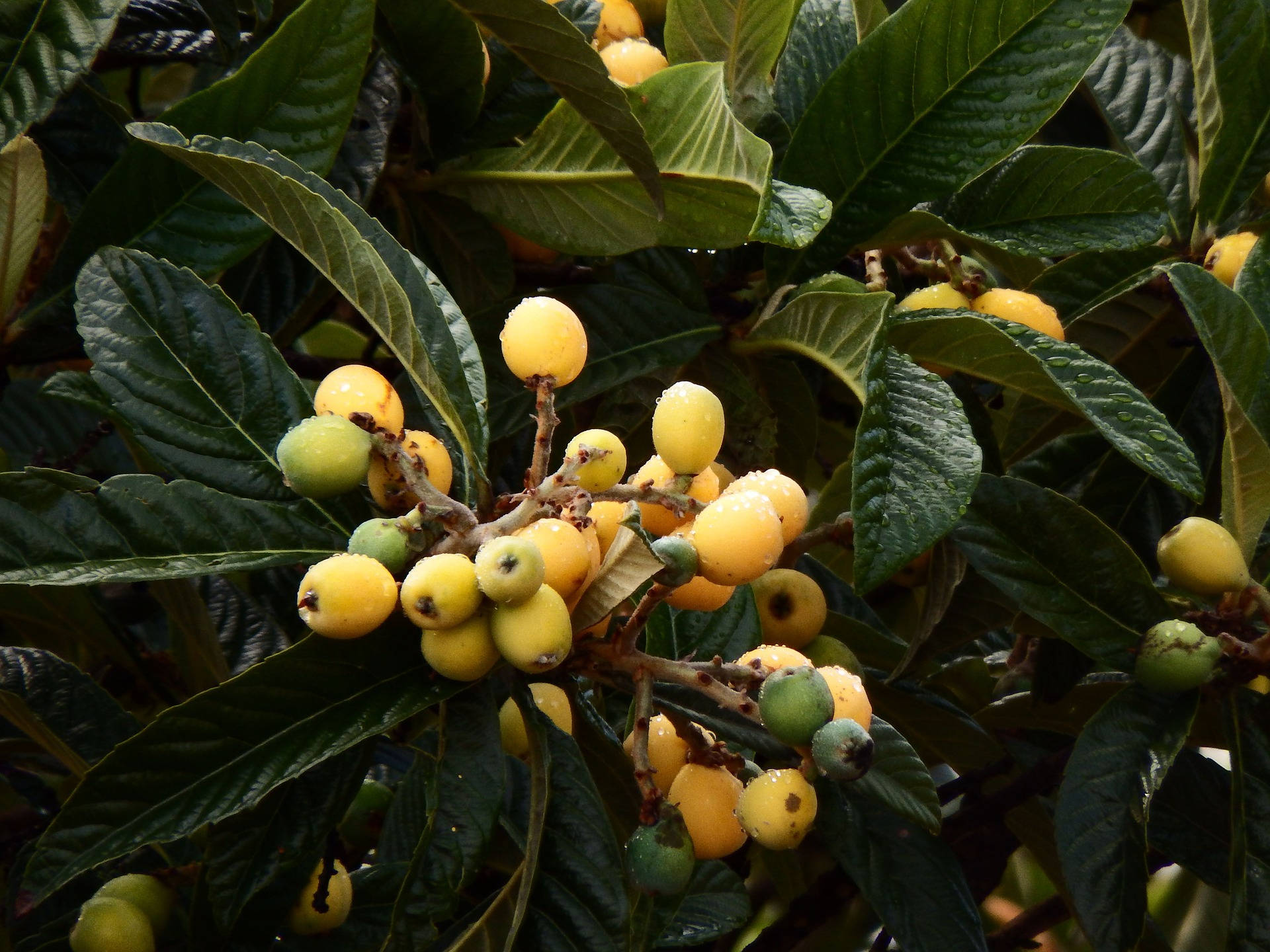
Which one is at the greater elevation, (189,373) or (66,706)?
(189,373)

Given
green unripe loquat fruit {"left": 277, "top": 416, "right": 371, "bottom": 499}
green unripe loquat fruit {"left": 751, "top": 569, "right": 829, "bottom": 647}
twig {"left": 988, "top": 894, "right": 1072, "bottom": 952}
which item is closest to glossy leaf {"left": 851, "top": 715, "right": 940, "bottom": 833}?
green unripe loquat fruit {"left": 751, "top": 569, "right": 829, "bottom": 647}

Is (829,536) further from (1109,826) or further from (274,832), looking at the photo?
(274,832)

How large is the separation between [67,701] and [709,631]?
72 cm

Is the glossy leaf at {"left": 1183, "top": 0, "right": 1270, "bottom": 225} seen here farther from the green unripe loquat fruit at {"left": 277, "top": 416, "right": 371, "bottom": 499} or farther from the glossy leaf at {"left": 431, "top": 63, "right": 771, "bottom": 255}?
the green unripe loquat fruit at {"left": 277, "top": 416, "right": 371, "bottom": 499}

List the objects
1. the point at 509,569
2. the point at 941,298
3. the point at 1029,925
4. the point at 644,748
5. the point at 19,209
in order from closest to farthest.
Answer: the point at 509,569 → the point at 644,748 → the point at 19,209 → the point at 941,298 → the point at 1029,925

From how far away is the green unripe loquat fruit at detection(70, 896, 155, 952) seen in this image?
3.99ft

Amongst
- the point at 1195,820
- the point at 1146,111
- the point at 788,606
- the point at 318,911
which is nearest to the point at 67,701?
the point at 318,911

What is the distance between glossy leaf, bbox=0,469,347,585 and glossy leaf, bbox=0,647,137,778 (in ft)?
1.45

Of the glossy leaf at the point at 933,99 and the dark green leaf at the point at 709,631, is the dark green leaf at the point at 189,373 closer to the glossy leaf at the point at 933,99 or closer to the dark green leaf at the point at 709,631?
the dark green leaf at the point at 709,631

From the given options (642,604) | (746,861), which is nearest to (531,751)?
(642,604)

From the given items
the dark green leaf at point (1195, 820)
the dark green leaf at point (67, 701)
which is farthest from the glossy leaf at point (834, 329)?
the dark green leaf at point (67, 701)

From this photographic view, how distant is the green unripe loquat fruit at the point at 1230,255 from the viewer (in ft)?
5.16

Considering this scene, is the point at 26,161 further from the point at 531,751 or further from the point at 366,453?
the point at 531,751

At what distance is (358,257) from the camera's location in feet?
3.28
